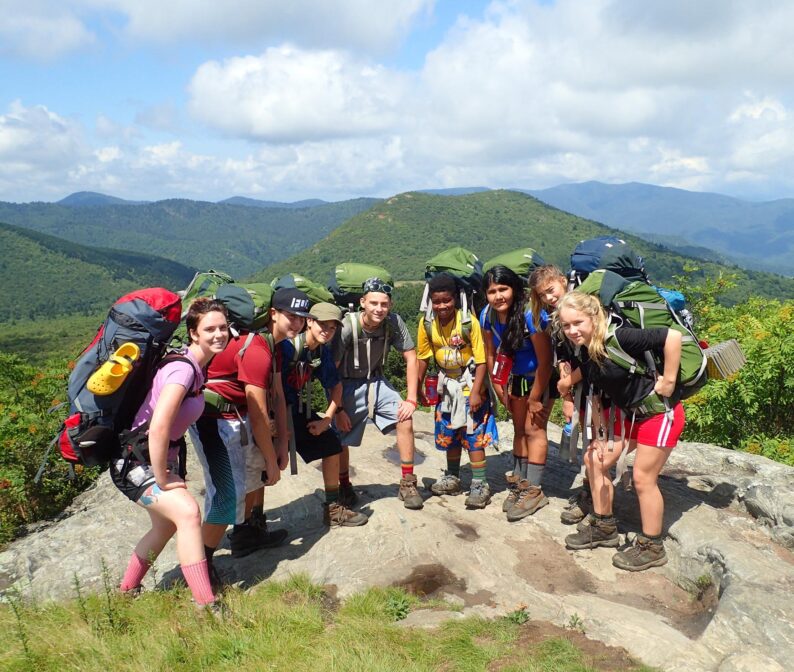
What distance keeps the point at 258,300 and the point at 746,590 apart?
4383mm

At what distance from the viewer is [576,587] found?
4.78m

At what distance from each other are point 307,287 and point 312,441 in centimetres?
161

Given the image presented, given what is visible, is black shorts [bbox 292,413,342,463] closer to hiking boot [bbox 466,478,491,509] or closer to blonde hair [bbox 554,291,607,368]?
hiking boot [bbox 466,478,491,509]

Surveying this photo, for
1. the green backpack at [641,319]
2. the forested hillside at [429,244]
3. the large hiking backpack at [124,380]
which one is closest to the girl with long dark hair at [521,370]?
the green backpack at [641,319]

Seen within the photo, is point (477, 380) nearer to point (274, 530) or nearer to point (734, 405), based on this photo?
→ point (274, 530)

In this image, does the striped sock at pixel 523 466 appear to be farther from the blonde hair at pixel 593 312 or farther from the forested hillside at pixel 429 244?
the forested hillside at pixel 429 244

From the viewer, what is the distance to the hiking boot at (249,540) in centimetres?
528

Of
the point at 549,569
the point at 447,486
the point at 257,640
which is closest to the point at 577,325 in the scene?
the point at 549,569

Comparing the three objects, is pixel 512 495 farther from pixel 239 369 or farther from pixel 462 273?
pixel 239 369

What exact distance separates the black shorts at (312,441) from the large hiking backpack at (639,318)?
8.93 feet

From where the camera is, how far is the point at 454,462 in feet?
21.2

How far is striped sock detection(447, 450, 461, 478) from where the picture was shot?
6.38 meters

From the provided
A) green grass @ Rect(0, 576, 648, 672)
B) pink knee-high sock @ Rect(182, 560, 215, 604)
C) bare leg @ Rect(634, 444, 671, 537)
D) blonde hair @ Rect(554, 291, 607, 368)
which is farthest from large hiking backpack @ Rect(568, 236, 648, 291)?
pink knee-high sock @ Rect(182, 560, 215, 604)

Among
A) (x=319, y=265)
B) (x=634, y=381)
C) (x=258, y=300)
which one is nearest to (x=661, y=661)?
(x=634, y=381)
